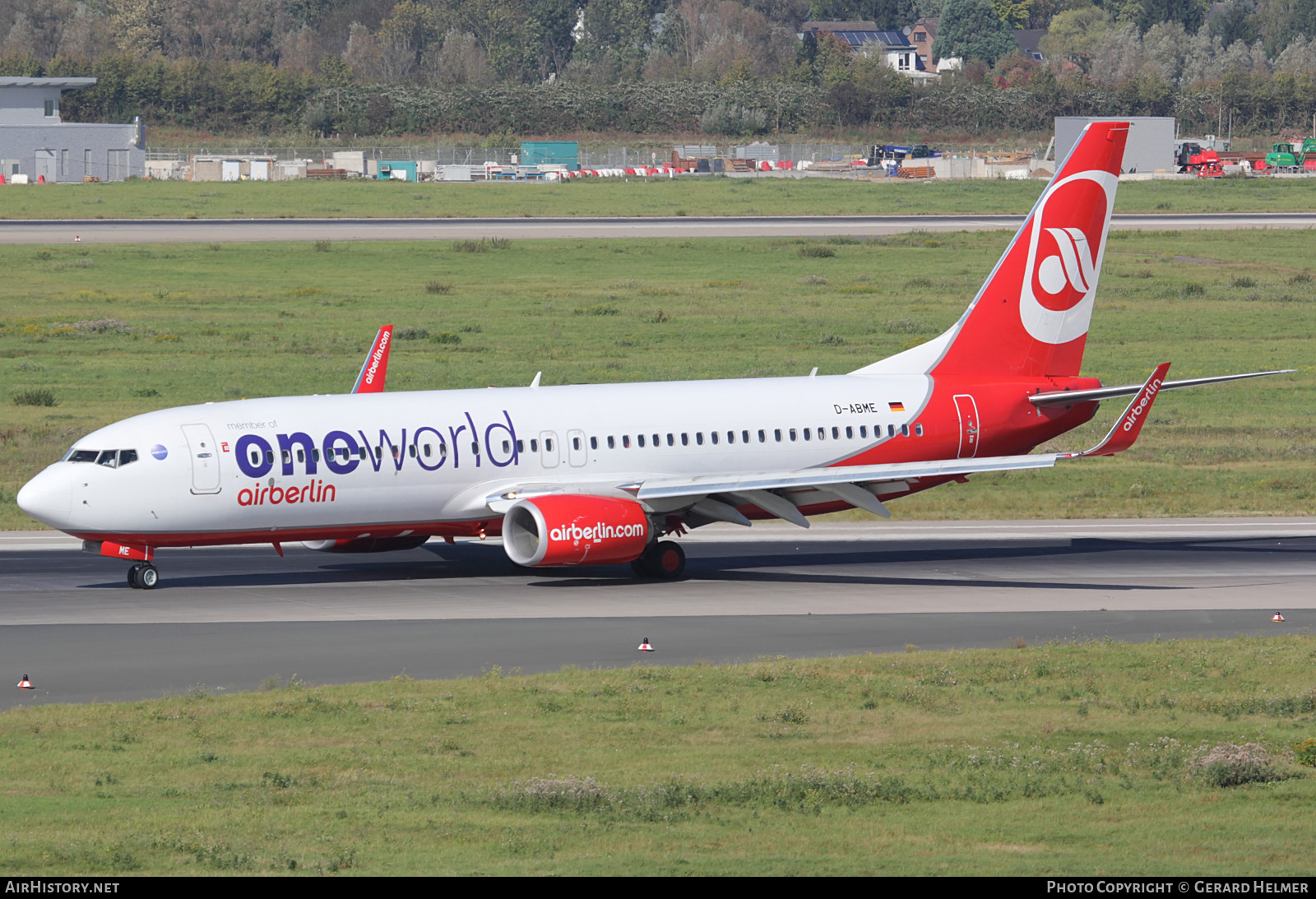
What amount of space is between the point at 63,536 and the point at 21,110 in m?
136

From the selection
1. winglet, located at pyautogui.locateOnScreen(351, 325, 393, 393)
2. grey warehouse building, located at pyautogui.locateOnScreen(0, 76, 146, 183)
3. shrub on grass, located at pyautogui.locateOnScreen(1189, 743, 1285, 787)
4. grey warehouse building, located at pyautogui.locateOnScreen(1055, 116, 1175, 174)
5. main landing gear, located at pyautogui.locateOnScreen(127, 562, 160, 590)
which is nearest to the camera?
shrub on grass, located at pyautogui.locateOnScreen(1189, 743, 1285, 787)

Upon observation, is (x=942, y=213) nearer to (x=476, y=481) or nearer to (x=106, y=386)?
(x=106, y=386)

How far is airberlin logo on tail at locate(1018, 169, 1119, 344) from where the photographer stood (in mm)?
44625

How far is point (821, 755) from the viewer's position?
22.8 m

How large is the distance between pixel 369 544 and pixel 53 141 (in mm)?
139648

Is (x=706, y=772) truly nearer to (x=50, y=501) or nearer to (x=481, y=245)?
(x=50, y=501)

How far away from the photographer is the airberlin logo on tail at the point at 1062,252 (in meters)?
44.6

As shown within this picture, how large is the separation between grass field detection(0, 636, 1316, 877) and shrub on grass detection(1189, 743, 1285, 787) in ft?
0.11

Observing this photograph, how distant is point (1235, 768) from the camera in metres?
21.0

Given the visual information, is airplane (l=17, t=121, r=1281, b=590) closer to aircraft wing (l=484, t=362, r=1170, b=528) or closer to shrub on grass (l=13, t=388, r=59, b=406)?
aircraft wing (l=484, t=362, r=1170, b=528)

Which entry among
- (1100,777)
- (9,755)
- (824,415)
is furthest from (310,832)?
(824,415)

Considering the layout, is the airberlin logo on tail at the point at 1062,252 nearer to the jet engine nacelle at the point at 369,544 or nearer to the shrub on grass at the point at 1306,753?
the jet engine nacelle at the point at 369,544

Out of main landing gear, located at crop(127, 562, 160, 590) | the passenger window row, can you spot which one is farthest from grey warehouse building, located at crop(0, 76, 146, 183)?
the passenger window row

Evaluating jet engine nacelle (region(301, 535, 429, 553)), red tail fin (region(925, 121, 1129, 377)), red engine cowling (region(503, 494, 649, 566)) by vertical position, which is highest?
red tail fin (region(925, 121, 1129, 377))
